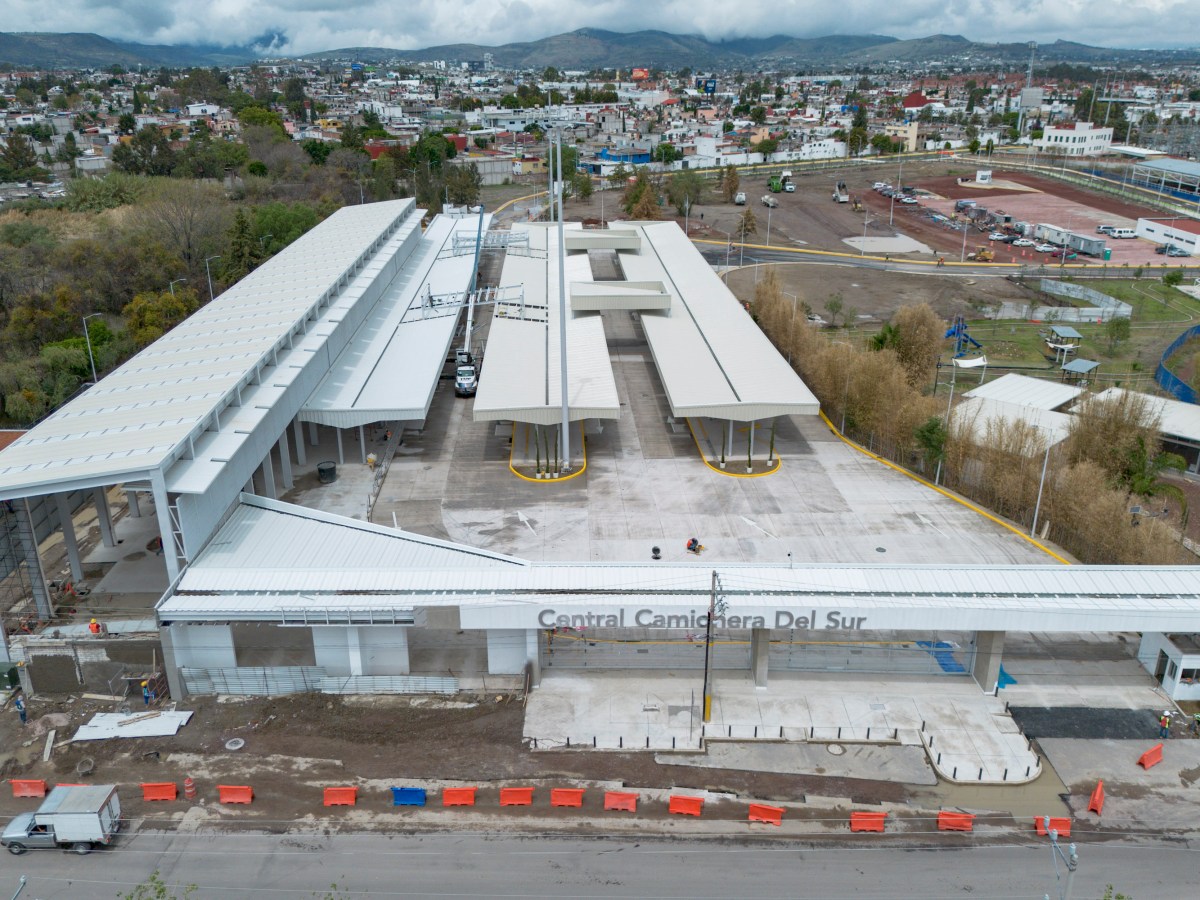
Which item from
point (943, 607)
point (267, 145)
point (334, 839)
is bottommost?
point (334, 839)

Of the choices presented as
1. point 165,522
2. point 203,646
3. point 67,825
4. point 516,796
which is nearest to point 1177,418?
point 516,796

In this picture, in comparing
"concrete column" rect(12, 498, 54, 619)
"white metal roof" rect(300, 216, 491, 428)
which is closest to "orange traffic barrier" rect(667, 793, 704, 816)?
"concrete column" rect(12, 498, 54, 619)

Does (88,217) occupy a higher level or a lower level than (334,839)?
higher

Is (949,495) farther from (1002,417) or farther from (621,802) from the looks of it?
(621,802)

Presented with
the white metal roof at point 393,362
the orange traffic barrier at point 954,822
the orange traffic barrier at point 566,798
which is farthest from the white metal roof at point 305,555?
the orange traffic barrier at point 954,822

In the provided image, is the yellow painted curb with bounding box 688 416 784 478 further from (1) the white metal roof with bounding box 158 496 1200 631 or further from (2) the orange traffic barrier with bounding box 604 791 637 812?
(2) the orange traffic barrier with bounding box 604 791 637 812

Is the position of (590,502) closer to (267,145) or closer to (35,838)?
(35,838)

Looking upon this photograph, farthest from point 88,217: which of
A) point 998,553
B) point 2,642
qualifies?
point 998,553
